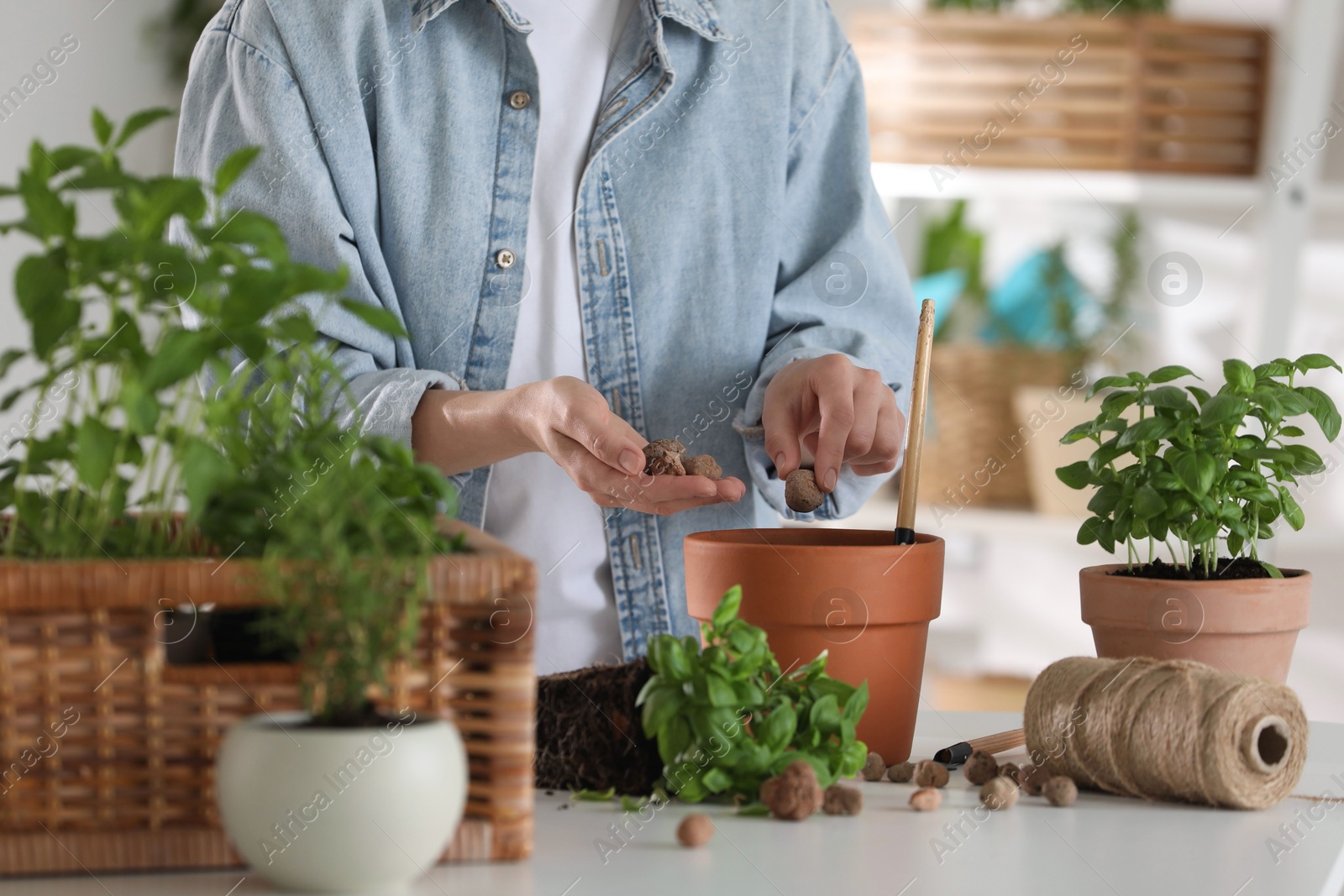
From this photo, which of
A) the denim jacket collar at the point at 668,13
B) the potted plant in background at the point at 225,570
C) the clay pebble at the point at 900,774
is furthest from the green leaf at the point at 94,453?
the denim jacket collar at the point at 668,13

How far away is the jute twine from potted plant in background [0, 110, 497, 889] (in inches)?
15.3

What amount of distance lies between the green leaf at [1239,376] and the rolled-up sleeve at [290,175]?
2.04 ft

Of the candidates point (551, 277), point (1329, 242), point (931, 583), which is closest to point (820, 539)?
point (931, 583)

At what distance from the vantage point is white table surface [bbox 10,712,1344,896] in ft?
1.90

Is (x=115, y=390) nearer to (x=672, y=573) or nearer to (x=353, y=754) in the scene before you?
(x=353, y=754)

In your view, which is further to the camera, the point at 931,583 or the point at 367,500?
the point at 931,583

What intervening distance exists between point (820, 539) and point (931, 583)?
0.35 ft

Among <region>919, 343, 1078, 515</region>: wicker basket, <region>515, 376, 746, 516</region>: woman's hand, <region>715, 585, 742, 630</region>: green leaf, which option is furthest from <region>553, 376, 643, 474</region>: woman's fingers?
<region>919, 343, 1078, 515</region>: wicker basket

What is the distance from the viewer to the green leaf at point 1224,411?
0.87m

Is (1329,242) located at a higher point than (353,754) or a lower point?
higher

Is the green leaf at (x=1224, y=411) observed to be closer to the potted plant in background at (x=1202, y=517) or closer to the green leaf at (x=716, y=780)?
the potted plant in background at (x=1202, y=517)

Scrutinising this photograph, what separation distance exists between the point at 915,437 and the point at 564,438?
257 mm

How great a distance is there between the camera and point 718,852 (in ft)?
2.08

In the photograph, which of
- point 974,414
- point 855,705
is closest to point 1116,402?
point 855,705
